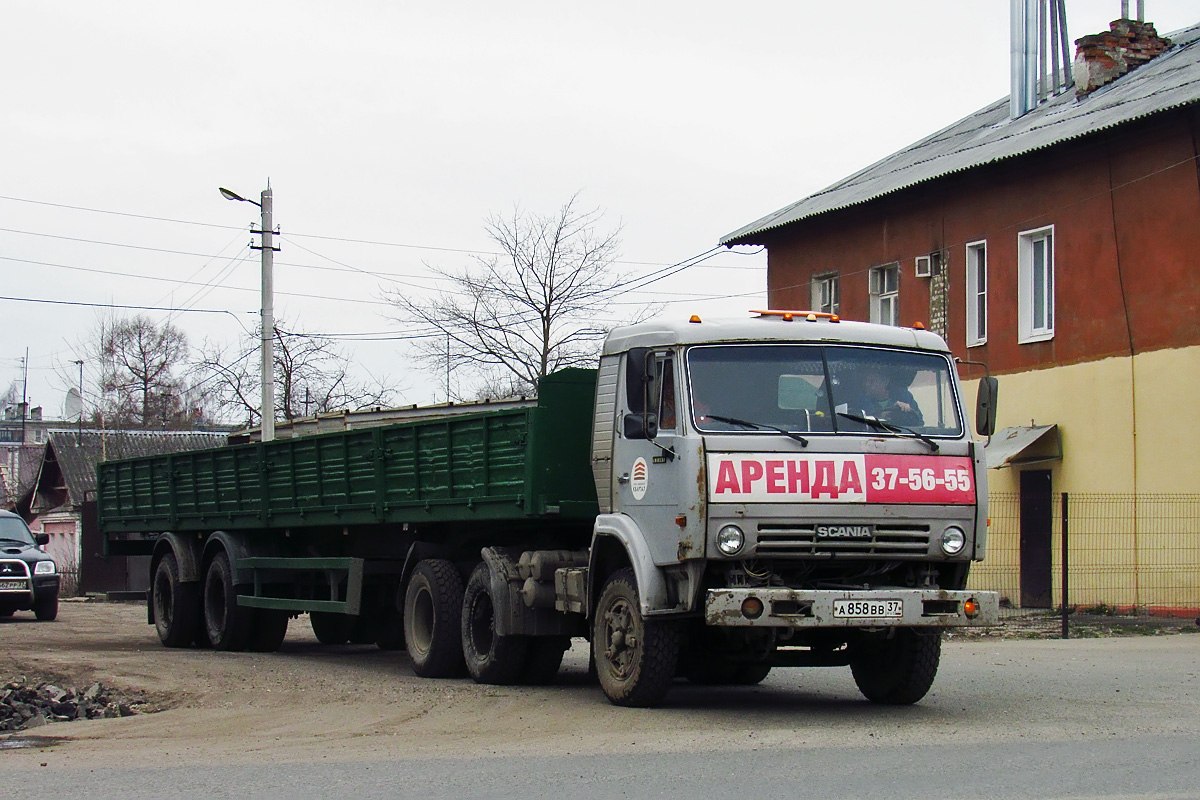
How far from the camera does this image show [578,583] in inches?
466

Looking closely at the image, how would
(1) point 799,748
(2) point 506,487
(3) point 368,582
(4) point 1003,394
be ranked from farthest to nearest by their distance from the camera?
(4) point 1003,394 < (3) point 368,582 < (2) point 506,487 < (1) point 799,748

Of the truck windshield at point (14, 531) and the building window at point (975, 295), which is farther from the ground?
the building window at point (975, 295)

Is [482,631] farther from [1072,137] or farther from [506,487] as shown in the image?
[1072,137]

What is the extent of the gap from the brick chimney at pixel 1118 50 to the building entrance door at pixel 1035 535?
22.5ft

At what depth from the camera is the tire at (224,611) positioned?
1797 cm

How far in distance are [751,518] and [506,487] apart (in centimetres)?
316

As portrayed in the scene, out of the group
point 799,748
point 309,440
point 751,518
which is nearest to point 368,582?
point 309,440

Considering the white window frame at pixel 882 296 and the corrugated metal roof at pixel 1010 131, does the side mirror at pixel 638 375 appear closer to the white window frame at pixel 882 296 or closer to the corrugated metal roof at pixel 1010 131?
the corrugated metal roof at pixel 1010 131

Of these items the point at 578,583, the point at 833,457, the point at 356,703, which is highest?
the point at 833,457

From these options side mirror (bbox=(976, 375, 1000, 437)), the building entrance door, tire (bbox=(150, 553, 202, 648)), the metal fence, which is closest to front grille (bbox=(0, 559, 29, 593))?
tire (bbox=(150, 553, 202, 648))

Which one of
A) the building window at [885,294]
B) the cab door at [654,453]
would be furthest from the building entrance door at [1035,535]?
the cab door at [654,453]

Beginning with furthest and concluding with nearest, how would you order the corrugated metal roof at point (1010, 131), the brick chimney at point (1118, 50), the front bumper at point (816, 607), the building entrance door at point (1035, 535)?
1. the brick chimney at point (1118, 50)
2. the building entrance door at point (1035, 535)
3. the corrugated metal roof at point (1010, 131)
4. the front bumper at point (816, 607)

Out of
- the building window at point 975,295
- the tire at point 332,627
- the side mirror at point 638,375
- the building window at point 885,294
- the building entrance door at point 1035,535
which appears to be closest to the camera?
the side mirror at point 638,375

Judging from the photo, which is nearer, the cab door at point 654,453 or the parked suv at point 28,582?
the cab door at point 654,453
